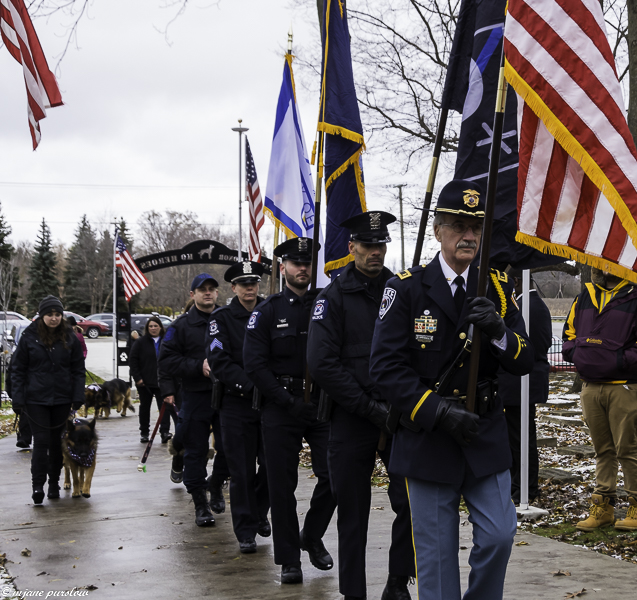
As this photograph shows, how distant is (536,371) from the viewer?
7527 mm

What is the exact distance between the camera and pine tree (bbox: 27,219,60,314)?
64.8 meters

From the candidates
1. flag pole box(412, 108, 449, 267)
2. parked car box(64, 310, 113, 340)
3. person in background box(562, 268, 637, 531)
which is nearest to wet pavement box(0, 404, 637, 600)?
person in background box(562, 268, 637, 531)

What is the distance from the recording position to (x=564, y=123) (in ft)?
12.6

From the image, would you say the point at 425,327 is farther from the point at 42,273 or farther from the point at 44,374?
the point at 42,273

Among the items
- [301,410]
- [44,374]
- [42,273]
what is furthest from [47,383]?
[42,273]

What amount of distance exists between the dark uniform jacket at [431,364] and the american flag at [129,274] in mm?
19293

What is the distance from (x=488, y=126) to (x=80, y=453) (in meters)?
5.73

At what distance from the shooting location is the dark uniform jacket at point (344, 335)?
4.69 meters

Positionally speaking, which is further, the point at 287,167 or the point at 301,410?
the point at 287,167

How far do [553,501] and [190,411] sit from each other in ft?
11.5

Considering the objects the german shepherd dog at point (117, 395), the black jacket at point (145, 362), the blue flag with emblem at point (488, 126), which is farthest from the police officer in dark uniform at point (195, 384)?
the german shepherd dog at point (117, 395)

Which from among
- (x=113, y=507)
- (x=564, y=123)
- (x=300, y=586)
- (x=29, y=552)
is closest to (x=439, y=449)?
(x=564, y=123)

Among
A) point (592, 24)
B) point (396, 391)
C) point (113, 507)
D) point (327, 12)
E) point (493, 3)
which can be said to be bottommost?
point (113, 507)

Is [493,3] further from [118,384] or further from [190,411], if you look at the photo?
[118,384]
